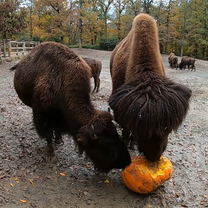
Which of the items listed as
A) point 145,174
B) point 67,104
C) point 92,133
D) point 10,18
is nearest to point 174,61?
point 10,18

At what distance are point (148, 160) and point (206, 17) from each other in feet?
127

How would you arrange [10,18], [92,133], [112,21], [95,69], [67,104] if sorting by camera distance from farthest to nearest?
[112,21] < [10,18] < [95,69] < [67,104] < [92,133]

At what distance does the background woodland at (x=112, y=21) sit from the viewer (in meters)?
31.5

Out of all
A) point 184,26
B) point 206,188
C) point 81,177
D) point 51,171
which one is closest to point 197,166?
point 206,188

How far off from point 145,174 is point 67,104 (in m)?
1.53

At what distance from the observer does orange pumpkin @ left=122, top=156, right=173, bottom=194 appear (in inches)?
133

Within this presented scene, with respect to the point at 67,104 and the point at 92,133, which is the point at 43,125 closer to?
the point at 67,104

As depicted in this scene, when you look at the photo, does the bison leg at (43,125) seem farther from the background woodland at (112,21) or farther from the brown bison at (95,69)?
the background woodland at (112,21)

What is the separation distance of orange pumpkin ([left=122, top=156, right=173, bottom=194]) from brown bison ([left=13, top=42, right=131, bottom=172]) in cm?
14

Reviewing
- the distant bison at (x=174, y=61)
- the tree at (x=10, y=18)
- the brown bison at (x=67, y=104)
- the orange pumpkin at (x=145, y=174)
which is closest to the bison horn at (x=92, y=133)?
the brown bison at (x=67, y=104)

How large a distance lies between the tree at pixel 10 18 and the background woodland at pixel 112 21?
6299mm

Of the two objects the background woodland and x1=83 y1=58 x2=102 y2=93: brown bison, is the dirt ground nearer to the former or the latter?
x1=83 y1=58 x2=102 y2=93: brown bison

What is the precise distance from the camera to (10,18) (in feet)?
63.2

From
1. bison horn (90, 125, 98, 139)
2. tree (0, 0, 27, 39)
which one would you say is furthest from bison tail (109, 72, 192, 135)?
tree (0, 0, 27, 39)
